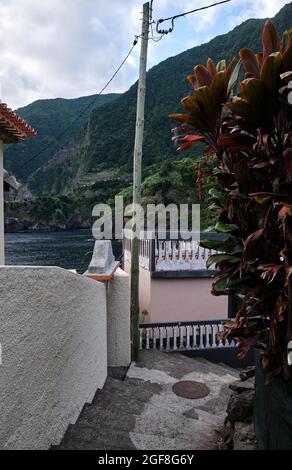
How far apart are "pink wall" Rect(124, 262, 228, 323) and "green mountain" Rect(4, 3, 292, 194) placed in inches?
1540

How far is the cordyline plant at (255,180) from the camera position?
282 cm

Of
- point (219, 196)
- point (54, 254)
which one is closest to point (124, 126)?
point (54, 254)

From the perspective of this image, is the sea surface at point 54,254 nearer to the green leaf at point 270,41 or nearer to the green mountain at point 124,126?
the green mountain at point 124,126

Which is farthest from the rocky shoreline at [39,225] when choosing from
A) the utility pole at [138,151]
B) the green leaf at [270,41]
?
the green leaf at [270,41]

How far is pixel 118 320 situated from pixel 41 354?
381 centimetres

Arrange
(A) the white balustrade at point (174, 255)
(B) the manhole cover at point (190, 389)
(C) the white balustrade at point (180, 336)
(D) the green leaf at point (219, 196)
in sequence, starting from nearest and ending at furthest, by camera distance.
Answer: (D) the green leaf at point (219, 196)
(B) the manhole cover at point (190, 389)
(C) the white balustrade at point (180, 336)
(A) the white balustrade at point (174, 255)

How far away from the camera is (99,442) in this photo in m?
3.95

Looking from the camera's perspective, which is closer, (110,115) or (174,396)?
(174,396)

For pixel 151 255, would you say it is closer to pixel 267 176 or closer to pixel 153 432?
pixel 153 432

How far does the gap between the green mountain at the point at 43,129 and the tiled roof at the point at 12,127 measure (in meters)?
42.3

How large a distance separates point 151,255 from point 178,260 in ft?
2.53

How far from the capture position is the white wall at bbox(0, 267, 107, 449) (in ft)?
9.53

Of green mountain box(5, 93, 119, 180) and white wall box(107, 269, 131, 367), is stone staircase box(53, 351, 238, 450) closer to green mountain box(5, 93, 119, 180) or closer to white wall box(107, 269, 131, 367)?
white wall box(107, 269, 131, 367)

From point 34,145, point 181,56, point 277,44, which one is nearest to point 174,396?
point 277,44
